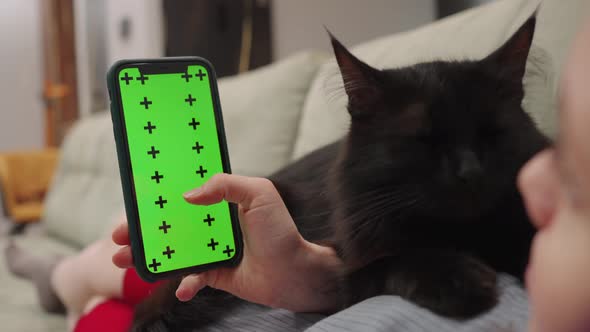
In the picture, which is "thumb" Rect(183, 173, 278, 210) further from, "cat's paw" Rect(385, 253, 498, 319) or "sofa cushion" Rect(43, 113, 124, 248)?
"sofa cushion" Rect(43, 113, 124, 248)

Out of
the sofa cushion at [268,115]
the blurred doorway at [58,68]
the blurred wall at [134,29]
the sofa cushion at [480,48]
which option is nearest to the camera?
the sofa cushion at [480,48]

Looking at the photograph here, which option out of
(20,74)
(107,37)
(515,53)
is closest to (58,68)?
(20,74)

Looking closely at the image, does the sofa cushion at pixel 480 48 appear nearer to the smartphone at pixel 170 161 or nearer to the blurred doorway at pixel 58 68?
the smartphone at pixel 170 161

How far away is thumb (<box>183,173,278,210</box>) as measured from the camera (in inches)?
23.4

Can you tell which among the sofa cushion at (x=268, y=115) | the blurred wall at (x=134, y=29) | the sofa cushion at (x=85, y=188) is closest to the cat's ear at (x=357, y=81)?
the sofa cushion at (x=268, y=115)

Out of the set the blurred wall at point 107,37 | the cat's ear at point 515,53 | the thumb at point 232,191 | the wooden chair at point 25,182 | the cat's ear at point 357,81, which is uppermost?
the cat's ear at point 515,53

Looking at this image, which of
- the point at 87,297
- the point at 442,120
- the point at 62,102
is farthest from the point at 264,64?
the point at 62,102

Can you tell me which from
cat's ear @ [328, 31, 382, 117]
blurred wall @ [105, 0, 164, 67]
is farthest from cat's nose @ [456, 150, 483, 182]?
blurred wall @ [105, 0, 164, 67]

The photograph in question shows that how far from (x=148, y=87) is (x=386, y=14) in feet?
3.83

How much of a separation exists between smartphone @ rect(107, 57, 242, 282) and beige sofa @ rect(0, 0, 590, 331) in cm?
20

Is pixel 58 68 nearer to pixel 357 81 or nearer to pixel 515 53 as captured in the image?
pixel 357 81

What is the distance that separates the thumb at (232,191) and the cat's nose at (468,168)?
237 mm

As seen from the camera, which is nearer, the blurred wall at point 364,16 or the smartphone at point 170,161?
the smartphone at point 170,161

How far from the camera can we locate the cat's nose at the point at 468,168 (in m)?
0.49
